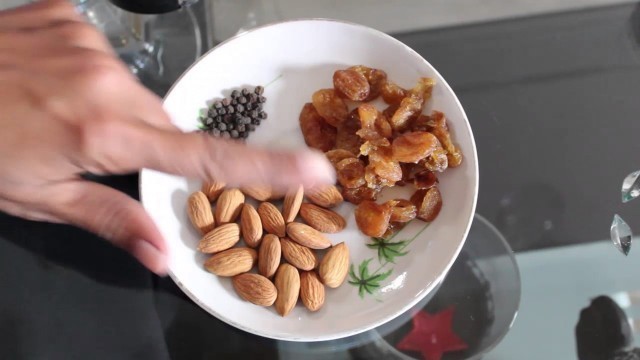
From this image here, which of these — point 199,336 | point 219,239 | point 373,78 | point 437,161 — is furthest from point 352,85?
point 199,336

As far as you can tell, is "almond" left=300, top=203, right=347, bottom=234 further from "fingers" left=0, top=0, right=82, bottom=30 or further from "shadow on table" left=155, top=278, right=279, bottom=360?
"fingers" left=0, top=0, right=82, bottom=30

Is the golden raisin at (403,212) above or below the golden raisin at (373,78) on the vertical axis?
below

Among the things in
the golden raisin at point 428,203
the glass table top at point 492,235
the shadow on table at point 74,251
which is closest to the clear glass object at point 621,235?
the glass table top at point 492,235

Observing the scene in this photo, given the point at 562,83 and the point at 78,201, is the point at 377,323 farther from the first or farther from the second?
the point at 562,83

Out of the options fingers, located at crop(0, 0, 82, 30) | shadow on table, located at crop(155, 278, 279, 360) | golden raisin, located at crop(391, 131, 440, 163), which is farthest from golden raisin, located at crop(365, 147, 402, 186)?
fingers, located at crop(0, 0, 82, 30)

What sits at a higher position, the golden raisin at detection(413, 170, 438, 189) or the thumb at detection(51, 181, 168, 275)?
the thumb at detection(51, 181, 168, 275)

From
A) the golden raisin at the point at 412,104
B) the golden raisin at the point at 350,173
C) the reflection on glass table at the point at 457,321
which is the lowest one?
the reflection on glass table at the point at 457,321

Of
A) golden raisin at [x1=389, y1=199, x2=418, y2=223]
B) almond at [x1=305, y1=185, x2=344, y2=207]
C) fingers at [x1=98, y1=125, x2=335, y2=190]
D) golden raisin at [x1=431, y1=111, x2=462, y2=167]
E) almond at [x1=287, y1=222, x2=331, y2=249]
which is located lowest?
almond at [x1=287, y1=222, x2=331, y2=249]

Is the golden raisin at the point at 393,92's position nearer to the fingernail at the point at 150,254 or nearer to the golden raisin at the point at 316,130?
the golden raisin at the point at 316,130
